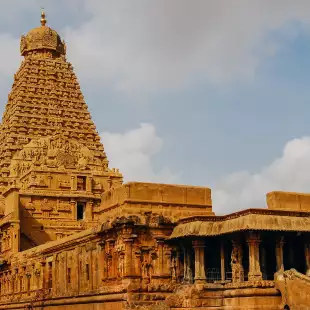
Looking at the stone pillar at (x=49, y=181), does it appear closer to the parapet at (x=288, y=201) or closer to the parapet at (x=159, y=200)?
the parapet at (x=159, y=200)

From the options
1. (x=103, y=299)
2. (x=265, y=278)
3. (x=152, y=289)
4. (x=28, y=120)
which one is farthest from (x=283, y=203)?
(x=28, y=120)

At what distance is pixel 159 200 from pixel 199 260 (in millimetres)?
4821

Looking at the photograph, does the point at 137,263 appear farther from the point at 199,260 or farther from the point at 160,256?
the point at 199,260

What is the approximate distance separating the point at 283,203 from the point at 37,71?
5107cm

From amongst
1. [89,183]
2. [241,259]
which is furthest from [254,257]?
[89,183]

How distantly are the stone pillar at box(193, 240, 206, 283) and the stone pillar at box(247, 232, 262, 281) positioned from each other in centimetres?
291

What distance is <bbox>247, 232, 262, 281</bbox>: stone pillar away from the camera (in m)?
33.8

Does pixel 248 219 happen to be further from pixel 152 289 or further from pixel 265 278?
pixel 152 289

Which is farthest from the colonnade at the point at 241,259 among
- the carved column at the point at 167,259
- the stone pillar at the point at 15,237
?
the stone pillar at the point at 15,237

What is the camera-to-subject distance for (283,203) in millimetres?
37906

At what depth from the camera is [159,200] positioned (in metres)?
39.2

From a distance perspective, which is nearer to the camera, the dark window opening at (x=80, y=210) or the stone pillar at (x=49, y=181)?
the stone pillar at (x=49, y=181)

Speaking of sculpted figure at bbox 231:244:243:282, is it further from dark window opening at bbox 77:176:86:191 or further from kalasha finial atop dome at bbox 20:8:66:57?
kalasha finial atop dome at bbox 20:8:66:57

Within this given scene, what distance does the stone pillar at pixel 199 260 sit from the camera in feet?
117
